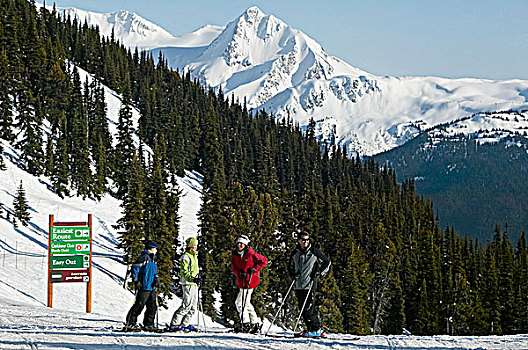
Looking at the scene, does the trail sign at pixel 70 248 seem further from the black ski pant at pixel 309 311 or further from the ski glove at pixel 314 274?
the ski glove at pixel 314 274

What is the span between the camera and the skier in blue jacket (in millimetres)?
13016

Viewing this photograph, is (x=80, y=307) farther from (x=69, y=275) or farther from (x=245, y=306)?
(x=245, y=306)

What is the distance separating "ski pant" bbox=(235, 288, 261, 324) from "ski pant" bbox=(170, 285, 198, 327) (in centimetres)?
93

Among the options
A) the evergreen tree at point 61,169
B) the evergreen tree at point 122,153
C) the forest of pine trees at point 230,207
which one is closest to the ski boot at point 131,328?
the forest of pine trees at point 230,207

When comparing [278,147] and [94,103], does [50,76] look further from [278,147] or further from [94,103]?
Result: [278,147]

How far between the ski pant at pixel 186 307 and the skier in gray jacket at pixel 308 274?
2.22 m

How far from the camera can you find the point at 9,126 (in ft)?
227

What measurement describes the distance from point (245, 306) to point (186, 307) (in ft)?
4.13

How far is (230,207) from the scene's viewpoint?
6253cm

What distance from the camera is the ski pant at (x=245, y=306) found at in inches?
520

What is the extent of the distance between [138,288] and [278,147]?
117m

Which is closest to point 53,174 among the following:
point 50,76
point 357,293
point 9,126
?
point 9,126

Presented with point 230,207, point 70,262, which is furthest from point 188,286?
point 230,207

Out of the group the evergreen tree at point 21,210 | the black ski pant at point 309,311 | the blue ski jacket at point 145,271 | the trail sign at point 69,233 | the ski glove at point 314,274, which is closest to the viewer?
the ski glove at point 314,274
